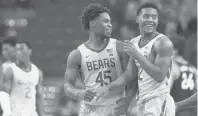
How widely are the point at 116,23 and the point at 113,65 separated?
32.9 ft

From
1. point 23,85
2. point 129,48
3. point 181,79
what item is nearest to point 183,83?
point 181,79

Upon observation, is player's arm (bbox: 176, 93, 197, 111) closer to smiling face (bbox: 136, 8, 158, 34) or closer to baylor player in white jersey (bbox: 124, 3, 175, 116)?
baylor player in white jersey (bbox: 124, 3, 175, 116)

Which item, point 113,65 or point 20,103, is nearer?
point 113,65

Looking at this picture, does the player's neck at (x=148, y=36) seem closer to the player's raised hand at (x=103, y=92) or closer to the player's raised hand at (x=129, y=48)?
the player's raised hand at (x=129, y=48)

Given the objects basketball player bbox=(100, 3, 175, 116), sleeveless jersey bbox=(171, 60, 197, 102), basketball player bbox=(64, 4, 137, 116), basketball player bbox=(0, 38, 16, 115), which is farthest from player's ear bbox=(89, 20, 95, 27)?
basketball player bbox=(0, 38, 16, 115)

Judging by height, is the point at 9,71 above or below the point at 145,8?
below

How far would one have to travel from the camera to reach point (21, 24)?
18.2 metres

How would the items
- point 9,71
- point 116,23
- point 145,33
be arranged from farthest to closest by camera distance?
point 116,23 → point 9,71 → point 145,33

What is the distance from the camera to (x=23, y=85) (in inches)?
393

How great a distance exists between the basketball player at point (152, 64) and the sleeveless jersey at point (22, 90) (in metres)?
3.39

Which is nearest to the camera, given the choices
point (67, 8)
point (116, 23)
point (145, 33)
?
point (145, 33)

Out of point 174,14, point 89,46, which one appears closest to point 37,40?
point 174,14

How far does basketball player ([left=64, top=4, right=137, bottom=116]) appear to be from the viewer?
23.4 ft

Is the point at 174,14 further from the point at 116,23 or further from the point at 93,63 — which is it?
the point at 93,63
